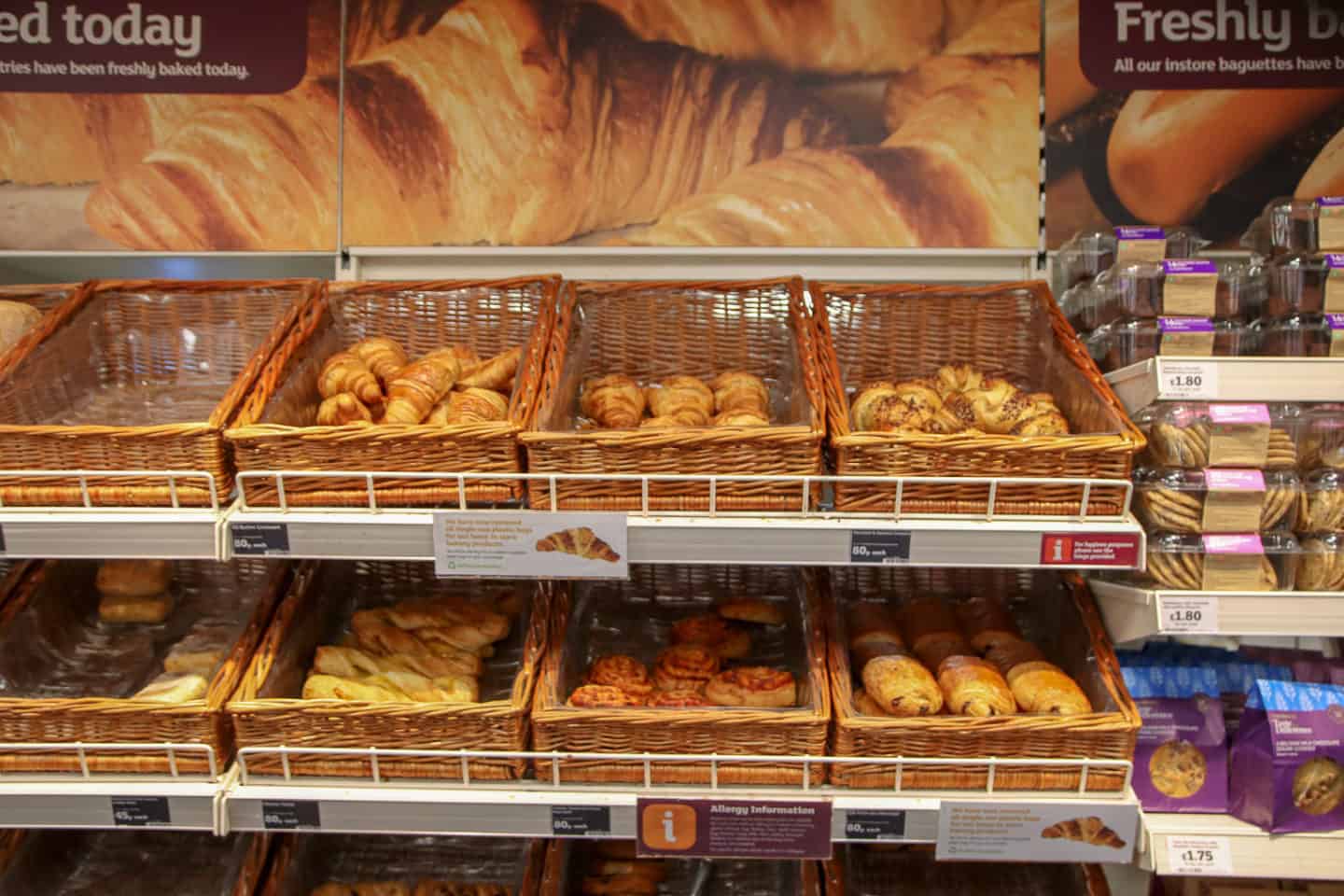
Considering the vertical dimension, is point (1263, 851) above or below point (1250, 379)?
below

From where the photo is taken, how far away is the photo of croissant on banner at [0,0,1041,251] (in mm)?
2197

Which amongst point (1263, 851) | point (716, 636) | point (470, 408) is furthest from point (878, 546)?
point (1263, 851)

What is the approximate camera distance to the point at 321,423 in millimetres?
1890

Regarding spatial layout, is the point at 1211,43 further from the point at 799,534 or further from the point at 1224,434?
the point at 799,534

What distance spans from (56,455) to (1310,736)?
2271 mm

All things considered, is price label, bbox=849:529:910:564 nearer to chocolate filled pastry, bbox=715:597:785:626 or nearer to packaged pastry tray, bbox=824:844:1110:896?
chocolate filled pastry, bbox=715:597:785:626

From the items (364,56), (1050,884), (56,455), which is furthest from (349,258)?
(1050,884)

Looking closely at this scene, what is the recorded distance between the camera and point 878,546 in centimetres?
166

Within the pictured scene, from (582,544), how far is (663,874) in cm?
99

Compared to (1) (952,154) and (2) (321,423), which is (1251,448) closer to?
(1) (952,154)

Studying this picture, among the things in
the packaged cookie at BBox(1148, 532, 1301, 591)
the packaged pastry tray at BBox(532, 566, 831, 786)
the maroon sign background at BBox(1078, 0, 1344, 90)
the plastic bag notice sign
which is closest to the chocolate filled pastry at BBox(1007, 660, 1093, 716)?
the packaged cookie at BBox(1148, 532, 1301, 591)

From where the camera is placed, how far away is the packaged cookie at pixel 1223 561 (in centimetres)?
174

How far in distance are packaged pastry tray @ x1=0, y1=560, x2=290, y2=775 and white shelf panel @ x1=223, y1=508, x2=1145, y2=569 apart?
354mm

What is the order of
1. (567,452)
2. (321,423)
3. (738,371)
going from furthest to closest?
(738,371)
(321,423)
(567,452)
